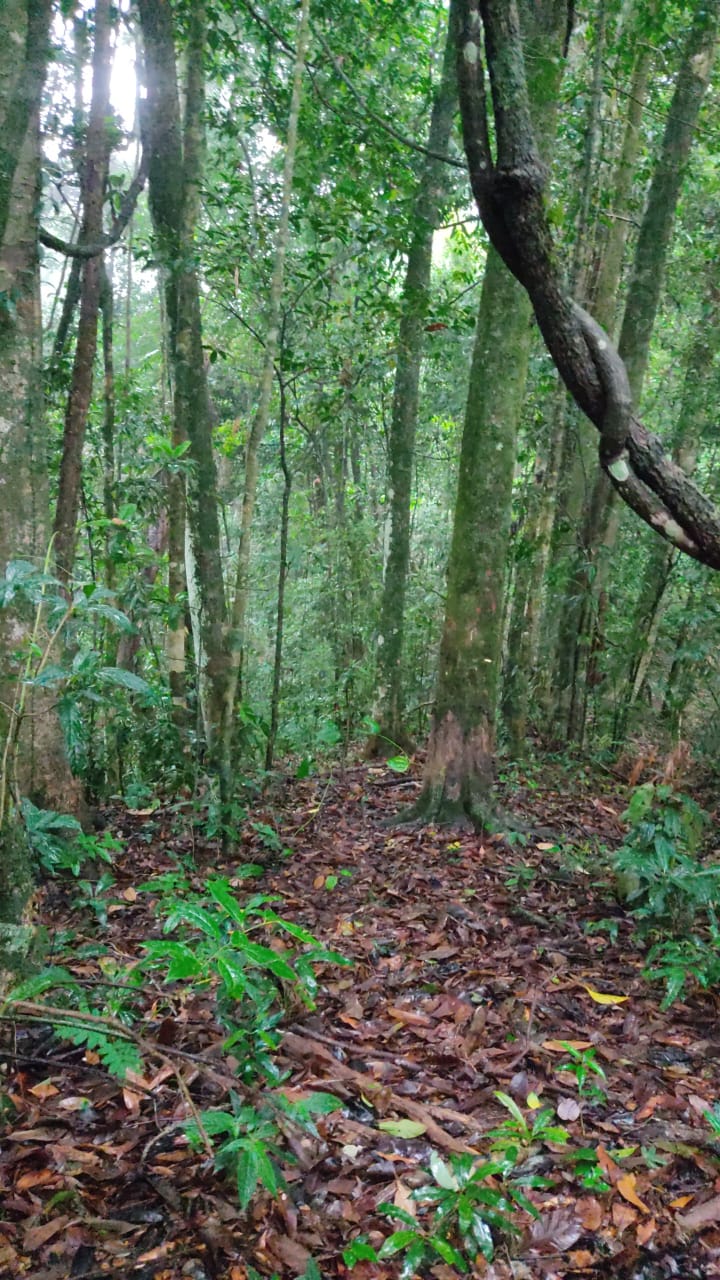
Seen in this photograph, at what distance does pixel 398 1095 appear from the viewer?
2.95 metres

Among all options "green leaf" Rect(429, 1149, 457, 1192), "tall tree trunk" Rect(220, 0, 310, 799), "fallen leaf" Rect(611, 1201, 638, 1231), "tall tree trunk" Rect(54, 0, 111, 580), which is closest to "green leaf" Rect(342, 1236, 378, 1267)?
"green leaf" Rect(429, 1149, 457, 1192)

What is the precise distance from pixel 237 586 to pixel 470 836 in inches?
94.3

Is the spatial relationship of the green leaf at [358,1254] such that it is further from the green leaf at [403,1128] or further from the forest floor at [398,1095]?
the green leaf at [403,1128]

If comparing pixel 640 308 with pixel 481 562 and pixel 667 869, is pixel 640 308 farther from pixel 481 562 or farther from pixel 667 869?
pixel 667 869

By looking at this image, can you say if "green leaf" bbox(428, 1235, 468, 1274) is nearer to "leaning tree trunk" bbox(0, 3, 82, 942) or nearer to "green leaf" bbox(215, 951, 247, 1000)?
"green leaf" bbox(215, 951, 247, 1000)

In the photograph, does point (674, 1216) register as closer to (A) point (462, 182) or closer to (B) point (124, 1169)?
(B) point (124, 1169)

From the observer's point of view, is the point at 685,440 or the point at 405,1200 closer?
the point at 405,1200

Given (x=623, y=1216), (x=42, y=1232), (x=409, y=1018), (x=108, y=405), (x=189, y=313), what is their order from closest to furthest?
(x=42, y=1232) < (x=623, y=1216) < (x=409, y=1018) < (x=189, y=313) < (x=108, y=405)

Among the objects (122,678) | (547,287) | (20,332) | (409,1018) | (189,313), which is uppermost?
(189,313)

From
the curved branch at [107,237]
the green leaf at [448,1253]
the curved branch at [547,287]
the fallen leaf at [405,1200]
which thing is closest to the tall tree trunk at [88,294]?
the curved branch at [107,237]

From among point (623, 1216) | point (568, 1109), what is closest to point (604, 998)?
point (568, 1109)

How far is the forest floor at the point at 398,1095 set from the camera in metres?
2.20

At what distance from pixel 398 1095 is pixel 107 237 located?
5.07 metres

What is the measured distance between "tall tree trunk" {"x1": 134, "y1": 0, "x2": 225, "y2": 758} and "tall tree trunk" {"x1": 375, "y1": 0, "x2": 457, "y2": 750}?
89.6 inches
